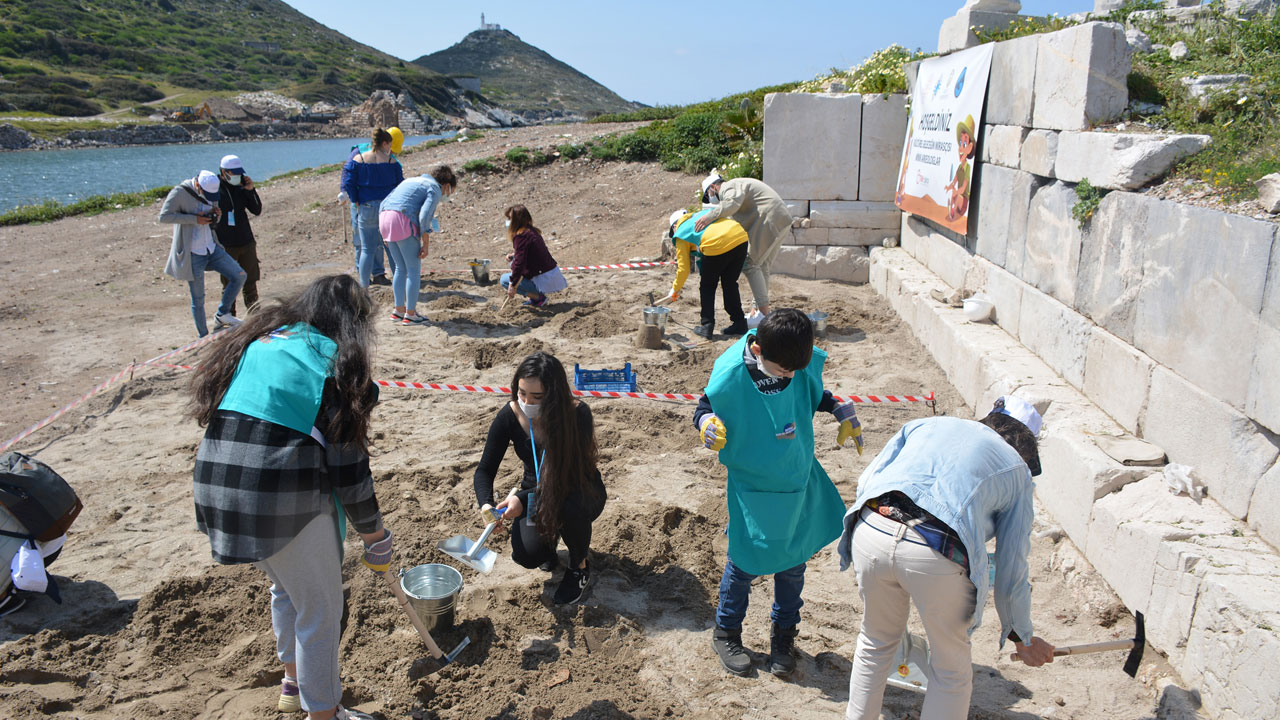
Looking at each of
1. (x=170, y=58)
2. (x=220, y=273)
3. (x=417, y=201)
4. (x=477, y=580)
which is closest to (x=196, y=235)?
(x=220, y=273)

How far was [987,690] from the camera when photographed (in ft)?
10.3

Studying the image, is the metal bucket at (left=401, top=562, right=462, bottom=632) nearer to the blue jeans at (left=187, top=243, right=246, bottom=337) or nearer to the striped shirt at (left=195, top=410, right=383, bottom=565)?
the striped shirt at (left=195, top=410, right=383, bottom=565)

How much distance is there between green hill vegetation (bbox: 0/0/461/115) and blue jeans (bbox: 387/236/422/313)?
64.1 m

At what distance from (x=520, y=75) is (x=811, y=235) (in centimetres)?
12151

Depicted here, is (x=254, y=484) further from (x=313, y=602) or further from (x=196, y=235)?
(x=196, y=235)

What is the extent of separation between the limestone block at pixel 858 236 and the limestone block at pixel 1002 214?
7.95 ft

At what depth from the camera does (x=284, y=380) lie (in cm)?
238

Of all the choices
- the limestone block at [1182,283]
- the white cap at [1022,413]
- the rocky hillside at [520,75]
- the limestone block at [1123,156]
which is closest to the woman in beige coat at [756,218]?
the limestone block at [1123,156]

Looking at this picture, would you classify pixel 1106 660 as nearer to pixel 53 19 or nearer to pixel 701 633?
pixel 701 633

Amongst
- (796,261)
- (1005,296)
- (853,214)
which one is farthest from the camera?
(796,261)

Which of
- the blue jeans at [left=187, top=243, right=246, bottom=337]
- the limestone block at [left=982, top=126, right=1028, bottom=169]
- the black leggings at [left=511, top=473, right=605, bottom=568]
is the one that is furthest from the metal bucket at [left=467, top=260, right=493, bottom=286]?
the black leggings at [left=511, top=473, right=605, bottom=568]

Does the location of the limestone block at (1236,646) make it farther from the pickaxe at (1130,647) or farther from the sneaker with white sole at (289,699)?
the sneaker with white sole at (289,699)

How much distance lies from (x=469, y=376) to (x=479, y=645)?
3.68 metres

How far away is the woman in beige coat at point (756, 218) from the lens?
7.56 metres
